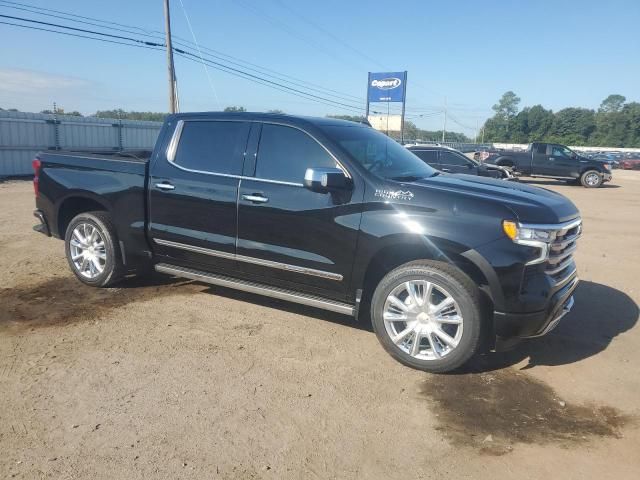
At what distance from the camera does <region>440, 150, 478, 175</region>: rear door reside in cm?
1634

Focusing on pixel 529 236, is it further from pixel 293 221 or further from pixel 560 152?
pixel 560 152

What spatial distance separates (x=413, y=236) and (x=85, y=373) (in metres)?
2.59

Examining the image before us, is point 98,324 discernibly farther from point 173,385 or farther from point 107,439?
point 107,439

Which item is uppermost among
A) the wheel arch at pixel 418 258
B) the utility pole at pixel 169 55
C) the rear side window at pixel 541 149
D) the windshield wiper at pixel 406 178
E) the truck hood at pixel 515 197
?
the utility pole at pixel 169 55

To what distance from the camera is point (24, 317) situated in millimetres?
4707

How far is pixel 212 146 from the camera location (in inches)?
192

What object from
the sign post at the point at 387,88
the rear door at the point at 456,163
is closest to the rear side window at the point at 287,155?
the rear door at the point at 456,163

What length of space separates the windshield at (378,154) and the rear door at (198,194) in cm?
94

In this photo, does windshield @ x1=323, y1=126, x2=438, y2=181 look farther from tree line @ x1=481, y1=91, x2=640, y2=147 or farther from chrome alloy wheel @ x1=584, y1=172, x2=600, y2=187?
tree line @ x1=481, y1=91, x2=640, y2=147

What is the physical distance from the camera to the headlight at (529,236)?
356 centimetres

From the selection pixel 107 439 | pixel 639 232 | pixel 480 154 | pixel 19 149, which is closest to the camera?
pixel 107 439

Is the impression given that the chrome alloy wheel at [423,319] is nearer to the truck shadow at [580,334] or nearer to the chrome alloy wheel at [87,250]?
the truck shadow at [580,334]

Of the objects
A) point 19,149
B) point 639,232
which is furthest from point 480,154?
point 19,149

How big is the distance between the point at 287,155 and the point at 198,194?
95 centimetres
